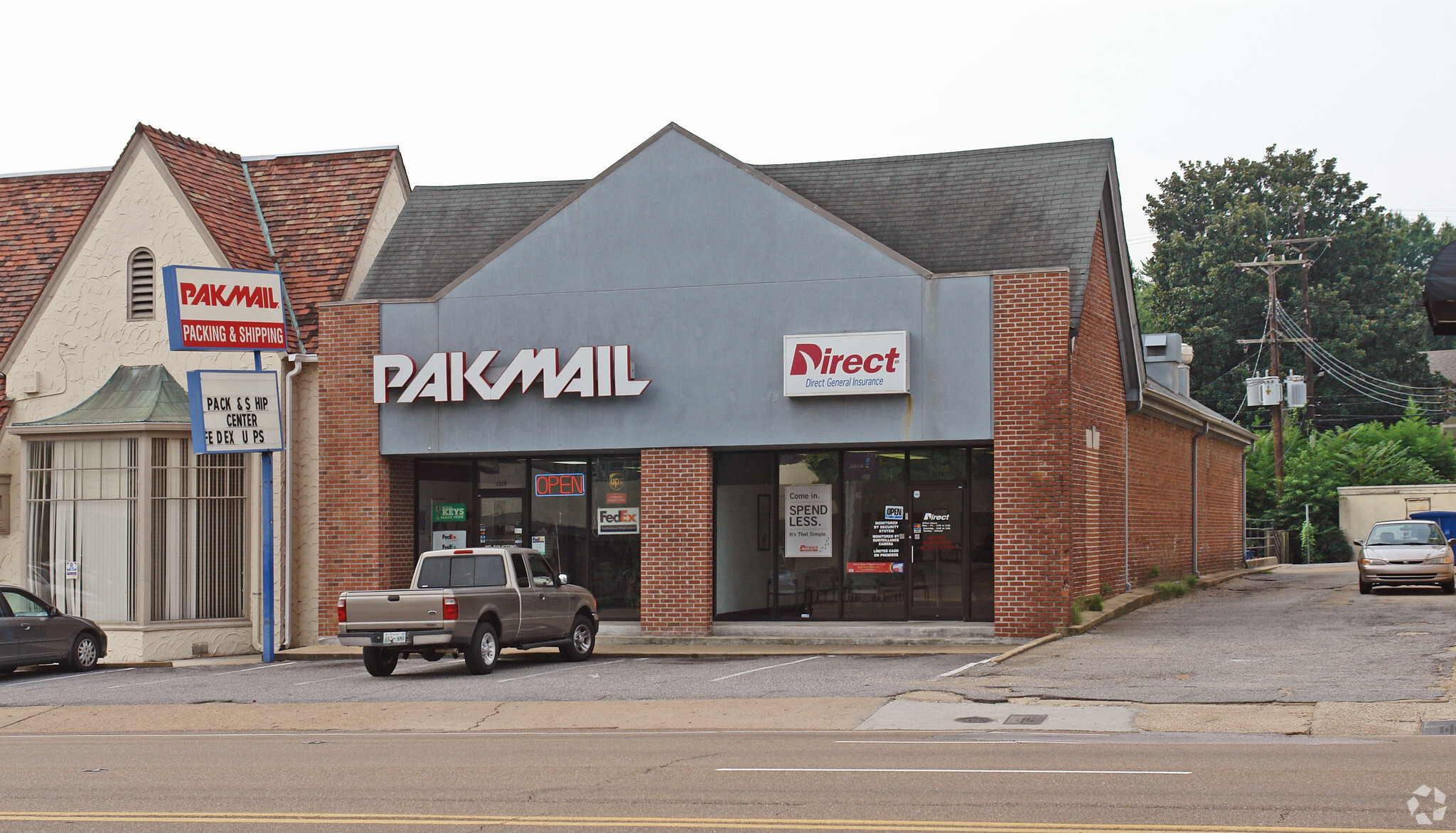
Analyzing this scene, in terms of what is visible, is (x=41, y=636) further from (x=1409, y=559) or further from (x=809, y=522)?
(x=1409, y=559)

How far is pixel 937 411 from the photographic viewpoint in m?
21.1

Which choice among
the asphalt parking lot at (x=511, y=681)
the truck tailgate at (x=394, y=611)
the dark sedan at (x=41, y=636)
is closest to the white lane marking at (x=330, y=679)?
the asphalt parking lot at (x=511, y=681)

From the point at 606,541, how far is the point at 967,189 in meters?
8.15

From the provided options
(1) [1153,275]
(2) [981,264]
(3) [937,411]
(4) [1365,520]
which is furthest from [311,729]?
(1) [1153,275]

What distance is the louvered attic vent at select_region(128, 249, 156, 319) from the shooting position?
25172 millimetres

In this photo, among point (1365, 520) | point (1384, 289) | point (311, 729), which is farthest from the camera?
point (1384, 289)

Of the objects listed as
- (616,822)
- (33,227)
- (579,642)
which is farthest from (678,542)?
(33,227)

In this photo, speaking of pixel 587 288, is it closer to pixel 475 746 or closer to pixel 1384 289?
pixel 475 746

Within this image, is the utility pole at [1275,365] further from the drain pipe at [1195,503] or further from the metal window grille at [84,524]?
the metal window grille at [84,524]

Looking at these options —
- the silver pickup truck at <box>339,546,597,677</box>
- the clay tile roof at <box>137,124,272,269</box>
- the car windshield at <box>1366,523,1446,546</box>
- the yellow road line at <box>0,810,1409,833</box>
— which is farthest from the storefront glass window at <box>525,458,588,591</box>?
the car windshield at <box>1366,523,1446,546</box>

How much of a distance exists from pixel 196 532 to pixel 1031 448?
14.0 m

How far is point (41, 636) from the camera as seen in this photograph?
21203mm

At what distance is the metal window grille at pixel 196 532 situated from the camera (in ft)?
78.7

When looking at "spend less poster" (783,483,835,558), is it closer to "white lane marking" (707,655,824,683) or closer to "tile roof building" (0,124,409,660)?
"white lane marking" (707,655,824,683)
